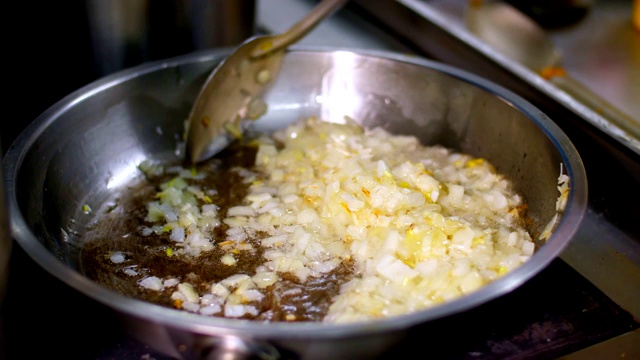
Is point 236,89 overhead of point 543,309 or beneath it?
overhead

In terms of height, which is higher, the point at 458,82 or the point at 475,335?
the point at 458,82

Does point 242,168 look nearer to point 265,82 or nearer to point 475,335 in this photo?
point 265,82

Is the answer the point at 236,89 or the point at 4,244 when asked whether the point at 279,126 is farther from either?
the point at 4,244

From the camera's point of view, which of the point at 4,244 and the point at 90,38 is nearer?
the point at 4,244

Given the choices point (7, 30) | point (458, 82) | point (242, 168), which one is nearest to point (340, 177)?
point (242, 168)

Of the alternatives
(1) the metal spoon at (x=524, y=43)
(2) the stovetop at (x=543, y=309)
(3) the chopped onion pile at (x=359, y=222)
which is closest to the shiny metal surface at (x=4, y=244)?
(2) the stovetop at (x=543, y=309)

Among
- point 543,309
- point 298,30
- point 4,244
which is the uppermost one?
point 298,30

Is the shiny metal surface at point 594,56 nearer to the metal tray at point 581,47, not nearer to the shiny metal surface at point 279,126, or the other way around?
the metal tray at point 581,47

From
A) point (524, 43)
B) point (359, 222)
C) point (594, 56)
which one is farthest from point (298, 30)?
point (594, 56)
